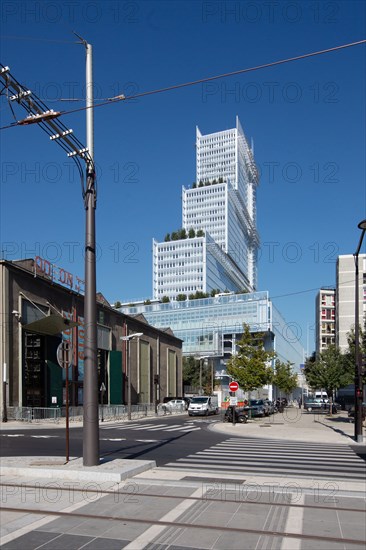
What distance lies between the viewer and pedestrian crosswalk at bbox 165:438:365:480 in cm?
1372

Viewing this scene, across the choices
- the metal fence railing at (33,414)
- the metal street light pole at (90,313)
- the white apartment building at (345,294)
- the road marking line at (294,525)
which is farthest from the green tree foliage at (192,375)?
the road marking line at (294,525)

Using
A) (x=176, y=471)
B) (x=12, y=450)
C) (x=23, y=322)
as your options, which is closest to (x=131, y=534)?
(x=176, y=471)

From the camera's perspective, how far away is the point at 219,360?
127 m

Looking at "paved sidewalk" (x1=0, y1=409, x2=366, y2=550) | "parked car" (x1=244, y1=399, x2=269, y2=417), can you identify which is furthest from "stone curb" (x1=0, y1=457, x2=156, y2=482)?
"parked car" (x1=244, y1=399, x2=269, y2=417)

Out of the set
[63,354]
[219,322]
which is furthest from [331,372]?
[219,322]

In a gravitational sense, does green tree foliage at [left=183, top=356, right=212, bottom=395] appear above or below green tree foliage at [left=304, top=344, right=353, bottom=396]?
below

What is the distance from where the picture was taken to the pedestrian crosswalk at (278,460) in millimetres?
13719

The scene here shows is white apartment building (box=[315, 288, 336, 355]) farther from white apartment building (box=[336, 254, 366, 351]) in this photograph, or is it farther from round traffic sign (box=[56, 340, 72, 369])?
round traffic sign (box=[56, 340, 72, 369])

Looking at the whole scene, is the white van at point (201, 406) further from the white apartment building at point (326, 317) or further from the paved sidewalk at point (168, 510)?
the white apartment building at point (326, 317)

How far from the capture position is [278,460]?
627 inches

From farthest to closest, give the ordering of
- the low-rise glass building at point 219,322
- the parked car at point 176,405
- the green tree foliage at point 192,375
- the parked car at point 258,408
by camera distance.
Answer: the low-rise glass building at point 219,322 < the green tree foliage at point 192,375 < the parked car at point 176,405 < the parked car at point 258,408

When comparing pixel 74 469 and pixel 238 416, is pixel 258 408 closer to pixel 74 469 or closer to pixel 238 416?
pixel 238 416

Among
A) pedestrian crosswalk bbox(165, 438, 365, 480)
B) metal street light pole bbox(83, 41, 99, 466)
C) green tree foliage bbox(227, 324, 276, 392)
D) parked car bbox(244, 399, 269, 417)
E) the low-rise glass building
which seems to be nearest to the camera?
metal street light pole bbox(83, 41, 99, 466)

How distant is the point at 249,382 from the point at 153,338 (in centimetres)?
3179
